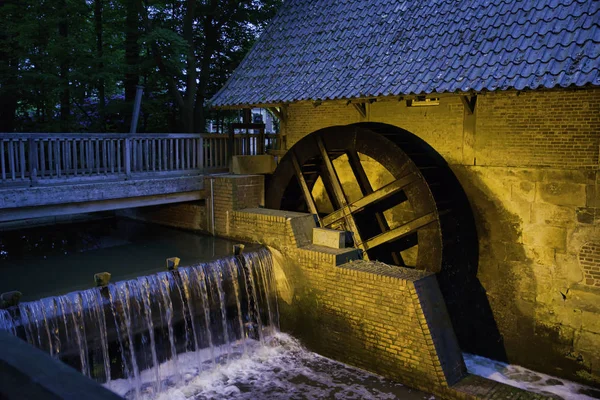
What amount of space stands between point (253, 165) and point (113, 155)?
2735 mm

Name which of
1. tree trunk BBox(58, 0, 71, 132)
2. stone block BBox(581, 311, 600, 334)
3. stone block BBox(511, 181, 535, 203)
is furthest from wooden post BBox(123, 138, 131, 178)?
stone block BBox(581, 311, 600, 334)

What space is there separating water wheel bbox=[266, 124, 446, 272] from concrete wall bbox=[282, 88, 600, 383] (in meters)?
0.70

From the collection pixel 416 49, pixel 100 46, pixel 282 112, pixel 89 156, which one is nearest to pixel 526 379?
pixel 416 49

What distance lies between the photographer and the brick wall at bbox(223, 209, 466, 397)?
680cm

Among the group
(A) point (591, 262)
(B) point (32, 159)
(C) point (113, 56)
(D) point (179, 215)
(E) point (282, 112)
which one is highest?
(C) point (113, 56)

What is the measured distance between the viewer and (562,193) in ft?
23.5

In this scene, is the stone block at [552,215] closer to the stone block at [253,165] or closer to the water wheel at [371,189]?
the water wheel at [371,189]

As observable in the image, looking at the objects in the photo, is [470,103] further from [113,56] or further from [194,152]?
[113,56]

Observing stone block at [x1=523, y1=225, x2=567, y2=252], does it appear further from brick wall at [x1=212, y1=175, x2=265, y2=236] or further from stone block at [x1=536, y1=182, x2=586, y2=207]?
brick wall at [x1=212, y1=175, x2=265, y2=236]

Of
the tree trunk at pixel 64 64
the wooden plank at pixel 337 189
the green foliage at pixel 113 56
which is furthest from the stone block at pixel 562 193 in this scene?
the tree trunk at pixel 64 64

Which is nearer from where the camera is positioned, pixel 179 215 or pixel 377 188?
pixel 377 188

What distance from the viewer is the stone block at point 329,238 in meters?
8.35

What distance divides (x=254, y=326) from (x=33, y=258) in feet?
12.8

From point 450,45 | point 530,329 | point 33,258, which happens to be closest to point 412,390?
point 530,329
